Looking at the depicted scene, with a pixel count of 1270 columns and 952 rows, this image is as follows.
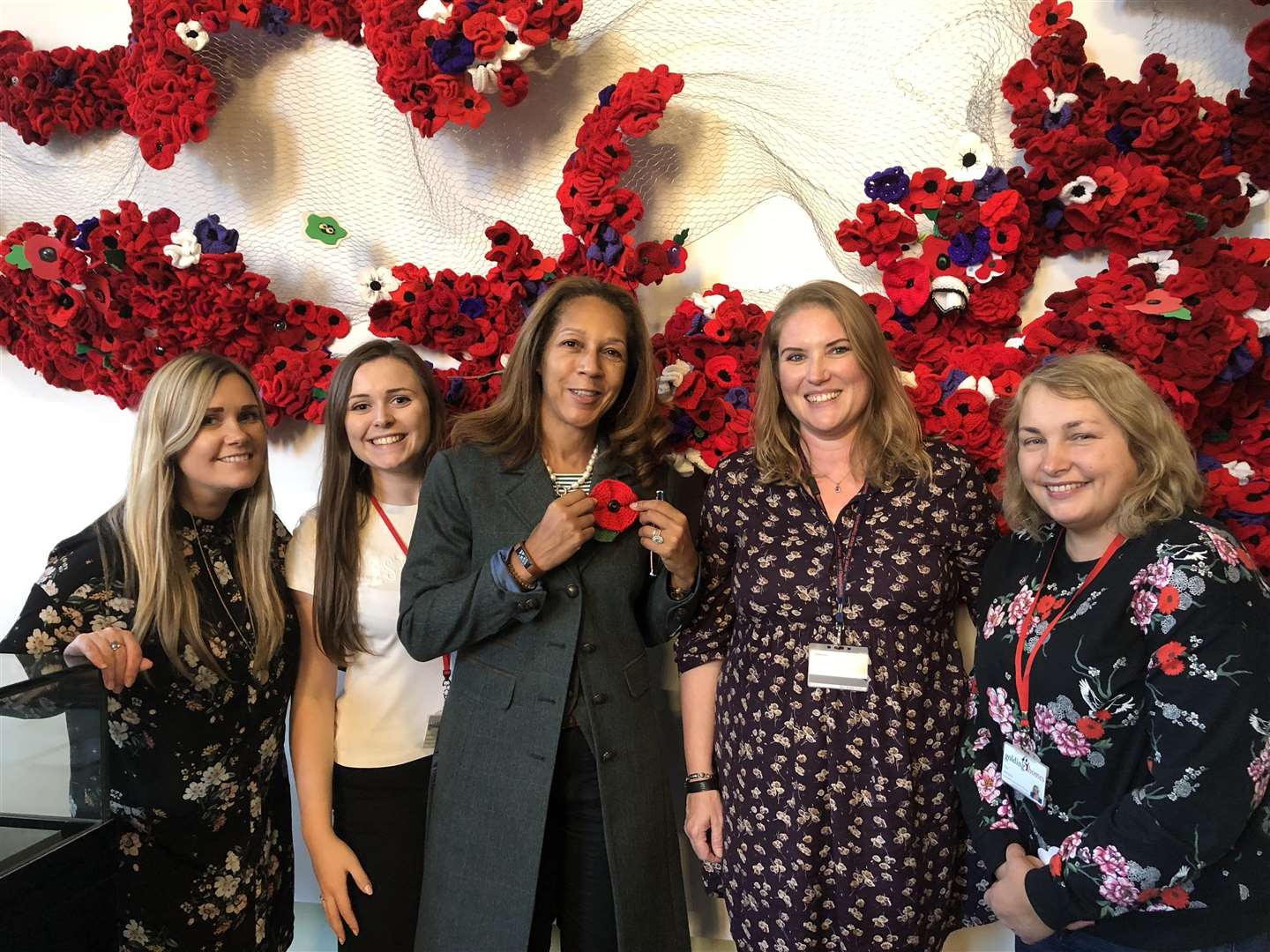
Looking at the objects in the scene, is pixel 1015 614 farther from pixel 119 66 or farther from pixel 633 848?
pixel 119 66

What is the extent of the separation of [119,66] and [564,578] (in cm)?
201

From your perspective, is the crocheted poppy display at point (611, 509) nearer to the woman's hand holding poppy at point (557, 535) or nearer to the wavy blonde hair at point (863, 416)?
the woman's hand holding poppy at point (557, 535)

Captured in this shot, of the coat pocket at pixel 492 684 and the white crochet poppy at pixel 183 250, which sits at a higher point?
the white crochet poppy at pixel 183 250

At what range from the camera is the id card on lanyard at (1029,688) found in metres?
1.39

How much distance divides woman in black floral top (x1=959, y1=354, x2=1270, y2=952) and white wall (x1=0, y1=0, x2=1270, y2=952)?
0.76 m

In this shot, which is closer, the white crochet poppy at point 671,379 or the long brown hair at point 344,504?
the long brown hair at point 344,504

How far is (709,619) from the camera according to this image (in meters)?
1.81

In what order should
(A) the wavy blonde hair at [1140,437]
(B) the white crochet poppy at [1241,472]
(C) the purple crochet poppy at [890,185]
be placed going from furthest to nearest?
1. (C) the purple crochet poppy at [890,185]
2. (B) the white crochet poppy at [1241,472]
3. (A) the wavy blonde hair at [1140,437]

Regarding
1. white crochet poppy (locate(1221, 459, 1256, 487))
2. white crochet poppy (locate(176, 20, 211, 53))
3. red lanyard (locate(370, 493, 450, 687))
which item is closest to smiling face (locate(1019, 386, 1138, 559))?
white crochet poppy (locate(1221, 459, 1256, 487))

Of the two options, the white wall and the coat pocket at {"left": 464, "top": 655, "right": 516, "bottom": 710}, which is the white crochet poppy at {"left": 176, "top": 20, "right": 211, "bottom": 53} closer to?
the white wall

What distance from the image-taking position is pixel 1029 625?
1.45 m

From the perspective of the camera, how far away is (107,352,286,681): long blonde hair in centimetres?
163

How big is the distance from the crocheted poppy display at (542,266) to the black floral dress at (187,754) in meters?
0.73

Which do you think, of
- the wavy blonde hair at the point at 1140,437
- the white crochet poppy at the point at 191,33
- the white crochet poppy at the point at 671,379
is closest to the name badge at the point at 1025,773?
the wavy blonde hair at the point at 1140,437
